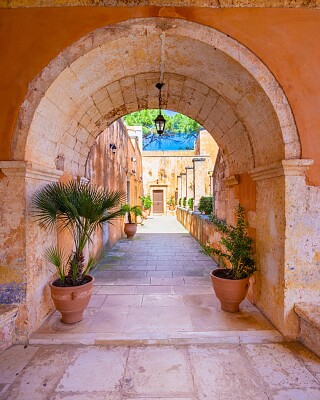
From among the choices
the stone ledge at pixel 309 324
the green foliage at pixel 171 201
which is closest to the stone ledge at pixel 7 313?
the stone ledge at pixel 309 324

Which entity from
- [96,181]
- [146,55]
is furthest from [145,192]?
[146,55]

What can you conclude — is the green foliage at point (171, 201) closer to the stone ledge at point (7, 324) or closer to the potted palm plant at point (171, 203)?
the potted palm plant at point (171, 203)

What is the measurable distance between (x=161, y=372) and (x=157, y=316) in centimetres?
91

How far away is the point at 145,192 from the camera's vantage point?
24016 millimetres

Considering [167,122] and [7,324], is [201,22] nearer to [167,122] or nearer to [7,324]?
[7,324]

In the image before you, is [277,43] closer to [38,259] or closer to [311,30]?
[311,30]

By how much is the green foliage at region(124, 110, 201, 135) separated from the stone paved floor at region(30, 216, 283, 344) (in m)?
23.4

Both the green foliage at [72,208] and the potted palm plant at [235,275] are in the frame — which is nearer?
the green foliage at [72,208]

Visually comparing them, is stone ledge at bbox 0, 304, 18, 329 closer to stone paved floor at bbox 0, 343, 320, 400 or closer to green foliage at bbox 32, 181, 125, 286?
stone paved floor at bbox 0, 343, 320, 400

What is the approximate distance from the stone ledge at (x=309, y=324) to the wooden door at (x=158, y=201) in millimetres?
21520

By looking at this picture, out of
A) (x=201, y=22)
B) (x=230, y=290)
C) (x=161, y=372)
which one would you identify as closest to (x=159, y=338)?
(x=161, y=372)

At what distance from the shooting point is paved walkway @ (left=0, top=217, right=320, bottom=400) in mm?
2080

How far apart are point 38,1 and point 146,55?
134cm

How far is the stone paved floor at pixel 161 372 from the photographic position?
205 cm
